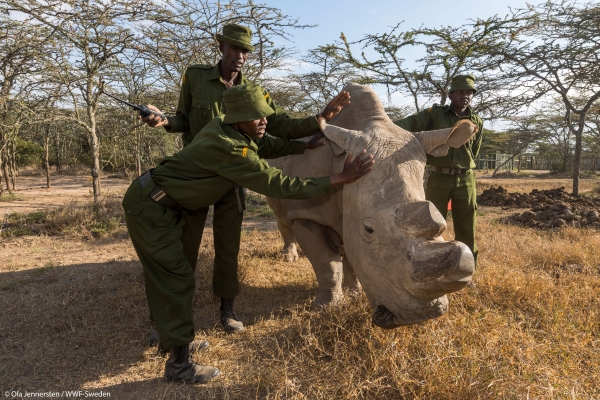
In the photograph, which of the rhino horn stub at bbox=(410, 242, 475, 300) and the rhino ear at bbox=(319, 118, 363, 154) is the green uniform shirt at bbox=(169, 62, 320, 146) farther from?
the rhino horn stub at bbox=(410, 242, 475, 300)

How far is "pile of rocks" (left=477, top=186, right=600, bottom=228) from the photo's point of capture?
28.4ft

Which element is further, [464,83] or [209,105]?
[464,83]

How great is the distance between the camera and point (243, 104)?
3020 mm

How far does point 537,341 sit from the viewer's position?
3.04 m

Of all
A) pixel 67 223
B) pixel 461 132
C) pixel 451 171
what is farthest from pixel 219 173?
pixel 67 223

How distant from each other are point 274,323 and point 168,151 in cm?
2437

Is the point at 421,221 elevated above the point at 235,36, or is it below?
below

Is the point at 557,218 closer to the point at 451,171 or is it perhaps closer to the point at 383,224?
the point at 451,171

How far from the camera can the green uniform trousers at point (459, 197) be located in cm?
475

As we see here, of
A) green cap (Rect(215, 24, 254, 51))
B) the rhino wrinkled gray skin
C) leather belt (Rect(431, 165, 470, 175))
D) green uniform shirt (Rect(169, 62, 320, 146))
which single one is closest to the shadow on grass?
the rhino wrinkled gray skin

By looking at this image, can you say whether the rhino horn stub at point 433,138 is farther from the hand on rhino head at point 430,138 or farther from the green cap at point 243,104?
the green cap at point 243,104

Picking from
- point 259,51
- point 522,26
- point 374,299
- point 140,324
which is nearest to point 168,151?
point 259,51

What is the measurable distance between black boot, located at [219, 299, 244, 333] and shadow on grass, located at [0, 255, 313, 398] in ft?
0.33

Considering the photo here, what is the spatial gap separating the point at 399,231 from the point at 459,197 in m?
2.75
